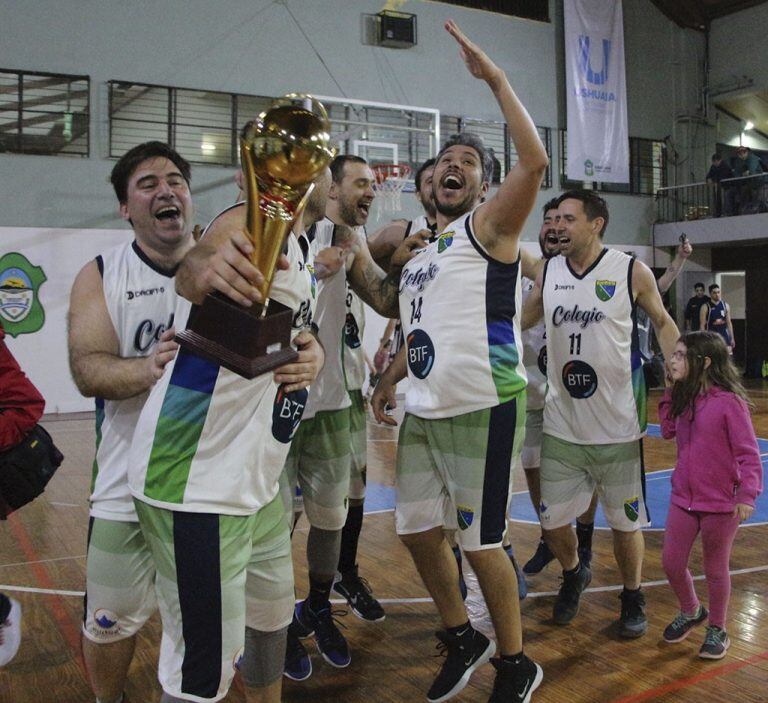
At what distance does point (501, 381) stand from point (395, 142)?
13.9 m

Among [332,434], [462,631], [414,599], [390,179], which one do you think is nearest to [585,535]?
[414,599]

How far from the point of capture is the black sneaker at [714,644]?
373cm

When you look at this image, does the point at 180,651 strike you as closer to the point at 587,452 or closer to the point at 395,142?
the point at 587,452

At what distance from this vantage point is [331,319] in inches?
161

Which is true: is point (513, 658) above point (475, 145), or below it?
below

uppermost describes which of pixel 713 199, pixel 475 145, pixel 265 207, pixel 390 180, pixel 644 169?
pixel 644 169

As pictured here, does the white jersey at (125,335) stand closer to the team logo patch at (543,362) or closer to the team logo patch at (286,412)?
the team logo patch at (286,412)

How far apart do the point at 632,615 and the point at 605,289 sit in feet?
5.62

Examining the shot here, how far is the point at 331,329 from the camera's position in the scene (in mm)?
4117

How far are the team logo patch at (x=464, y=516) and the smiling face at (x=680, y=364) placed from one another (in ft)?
4.91

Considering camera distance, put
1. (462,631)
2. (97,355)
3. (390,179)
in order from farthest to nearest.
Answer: (390,179), (462,631), (97,355)

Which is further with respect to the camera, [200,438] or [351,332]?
[351,332]

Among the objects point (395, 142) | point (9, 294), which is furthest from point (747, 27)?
point (9, 294)

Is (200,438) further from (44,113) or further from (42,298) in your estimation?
(44,113)
